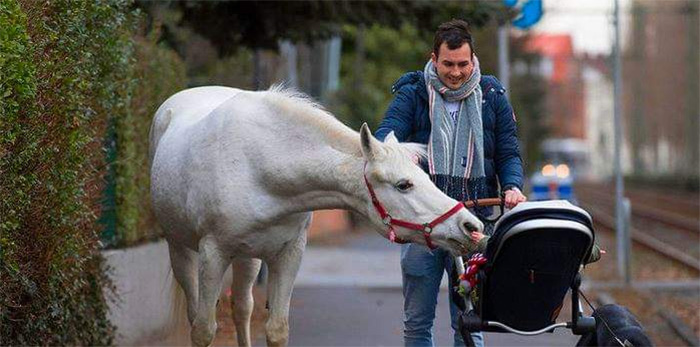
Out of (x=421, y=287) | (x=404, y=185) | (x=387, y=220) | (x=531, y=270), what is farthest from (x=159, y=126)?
(x=531, y=270)

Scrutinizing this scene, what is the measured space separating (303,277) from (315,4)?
510 centimetres

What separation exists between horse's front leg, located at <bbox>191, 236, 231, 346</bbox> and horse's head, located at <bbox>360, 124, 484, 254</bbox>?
105 cm

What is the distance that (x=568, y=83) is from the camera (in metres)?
141

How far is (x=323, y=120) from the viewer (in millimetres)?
7652

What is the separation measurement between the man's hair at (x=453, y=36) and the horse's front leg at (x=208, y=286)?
1547 millimetres

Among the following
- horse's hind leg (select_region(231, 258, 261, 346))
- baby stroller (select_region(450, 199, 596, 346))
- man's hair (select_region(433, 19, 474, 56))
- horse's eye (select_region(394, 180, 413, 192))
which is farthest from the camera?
horse's hind leg (select_region(231, 258, 261, 346))

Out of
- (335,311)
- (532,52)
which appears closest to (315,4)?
(335,311)

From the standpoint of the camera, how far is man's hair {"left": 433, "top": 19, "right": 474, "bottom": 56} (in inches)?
293

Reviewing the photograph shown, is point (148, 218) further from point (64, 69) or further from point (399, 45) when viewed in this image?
point (399, 45)

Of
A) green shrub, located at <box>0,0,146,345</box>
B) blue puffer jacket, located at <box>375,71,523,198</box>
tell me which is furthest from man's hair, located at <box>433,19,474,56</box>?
green shrub, located at <box>0,0,146,345</box>

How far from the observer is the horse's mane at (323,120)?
7.31 m

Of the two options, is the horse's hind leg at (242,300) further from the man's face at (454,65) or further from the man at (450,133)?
the man's face at (454,65)

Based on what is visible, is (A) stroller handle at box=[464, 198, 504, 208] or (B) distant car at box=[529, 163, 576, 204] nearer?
(A) stroller handle at box=[464, 198, 504, 208]

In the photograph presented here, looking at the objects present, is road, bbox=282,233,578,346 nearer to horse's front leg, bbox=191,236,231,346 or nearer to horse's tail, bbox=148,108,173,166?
horse's tail, bbox=148,108,173,166
